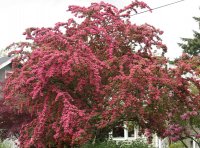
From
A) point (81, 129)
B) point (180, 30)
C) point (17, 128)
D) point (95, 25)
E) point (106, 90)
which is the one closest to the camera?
point (81, 129)

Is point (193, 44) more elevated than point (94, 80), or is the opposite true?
point (193, 44)

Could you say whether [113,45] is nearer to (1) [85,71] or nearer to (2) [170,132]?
(1) [85,71]

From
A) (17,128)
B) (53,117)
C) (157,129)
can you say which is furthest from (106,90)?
(17,128)

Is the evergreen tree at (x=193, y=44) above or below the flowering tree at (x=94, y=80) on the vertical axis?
above

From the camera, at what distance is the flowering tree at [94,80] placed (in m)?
9.69

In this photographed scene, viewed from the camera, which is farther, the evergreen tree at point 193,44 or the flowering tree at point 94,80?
the evergreen tree at point 193,44

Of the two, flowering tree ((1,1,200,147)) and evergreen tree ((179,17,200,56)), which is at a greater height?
evergreen tree ((179,17,200,56))

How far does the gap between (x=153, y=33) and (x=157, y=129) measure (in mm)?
2551

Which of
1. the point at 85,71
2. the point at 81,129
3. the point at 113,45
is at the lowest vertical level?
the point at 81,129

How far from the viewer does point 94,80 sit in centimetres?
983

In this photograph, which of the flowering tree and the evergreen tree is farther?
the evergreen tree

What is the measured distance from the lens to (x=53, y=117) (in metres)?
10.3

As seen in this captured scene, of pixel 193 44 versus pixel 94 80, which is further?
pixel 193 44

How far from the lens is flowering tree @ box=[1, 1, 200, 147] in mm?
9688
